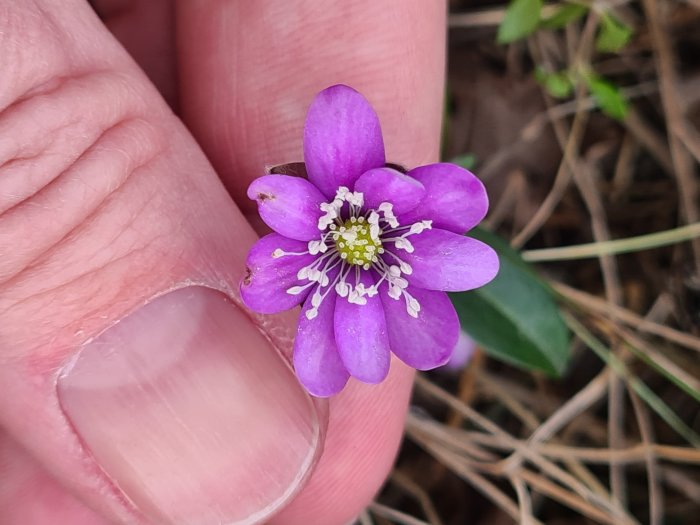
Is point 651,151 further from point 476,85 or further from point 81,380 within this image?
point 81,380

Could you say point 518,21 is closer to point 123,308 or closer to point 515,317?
point 515,317

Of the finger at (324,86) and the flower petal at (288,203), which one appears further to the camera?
the finger at (324,86)

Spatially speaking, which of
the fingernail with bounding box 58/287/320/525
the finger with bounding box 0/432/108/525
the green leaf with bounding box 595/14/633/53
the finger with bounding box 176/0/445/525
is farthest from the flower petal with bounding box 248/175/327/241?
the green leaf with bounding box 595/14/633/53

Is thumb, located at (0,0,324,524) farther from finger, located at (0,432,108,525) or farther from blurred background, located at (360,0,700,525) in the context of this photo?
blurred background, located at (360,0,700,525)

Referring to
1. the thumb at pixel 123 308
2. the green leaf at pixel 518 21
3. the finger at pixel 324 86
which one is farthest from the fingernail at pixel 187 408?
the green leaf at pixel 518 21

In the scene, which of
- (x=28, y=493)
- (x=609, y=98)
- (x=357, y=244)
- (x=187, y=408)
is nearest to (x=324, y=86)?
(x=357, y=244)

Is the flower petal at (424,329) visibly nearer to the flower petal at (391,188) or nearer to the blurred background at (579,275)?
the flower petal at (391,188)

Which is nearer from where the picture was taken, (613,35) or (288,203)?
(288,203)

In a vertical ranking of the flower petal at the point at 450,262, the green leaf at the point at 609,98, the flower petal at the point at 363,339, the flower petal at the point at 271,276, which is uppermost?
the flower petal at the point at 271,276
